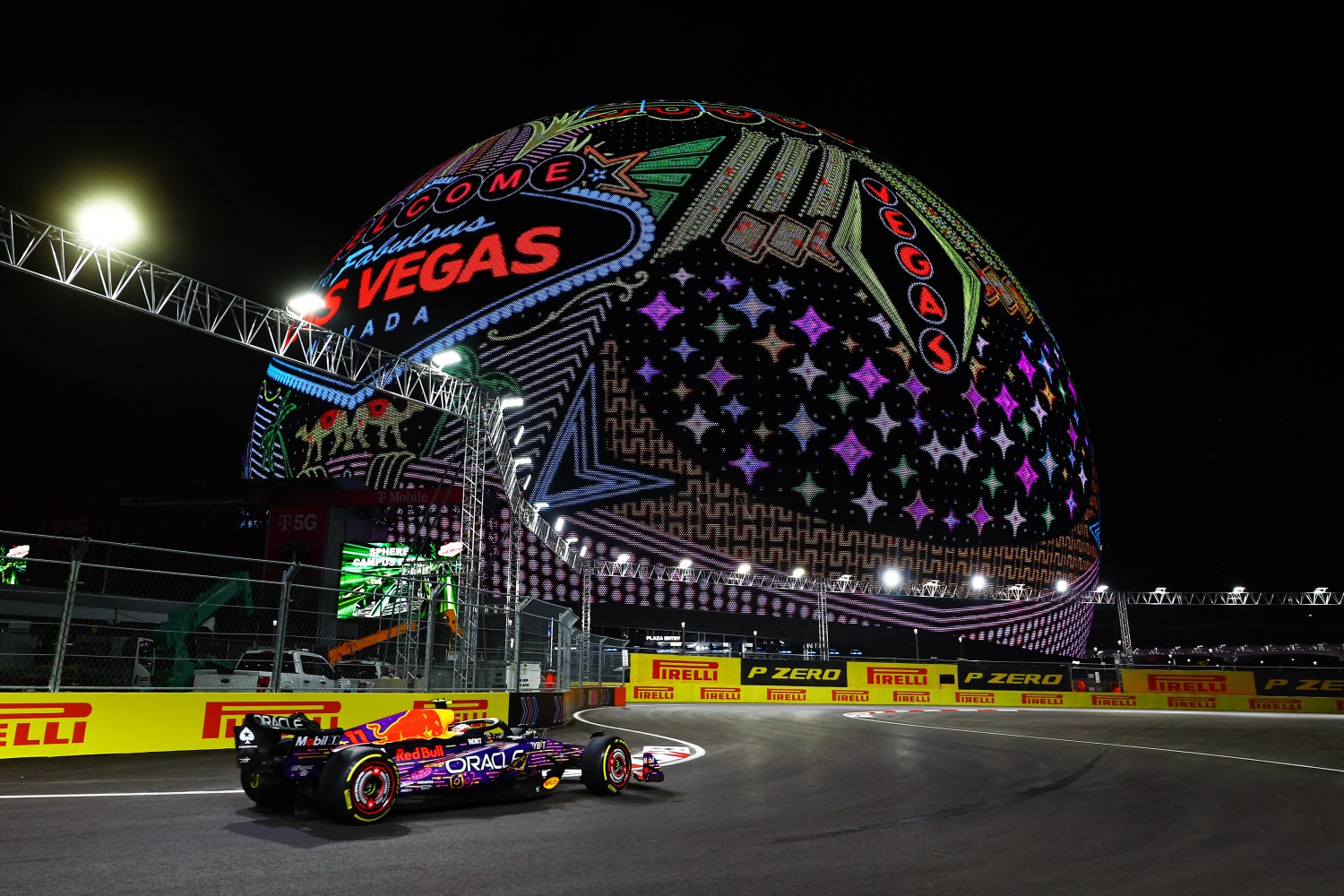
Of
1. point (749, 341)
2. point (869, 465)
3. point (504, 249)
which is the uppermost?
point (504, 249)

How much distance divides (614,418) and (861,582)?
54.5ft

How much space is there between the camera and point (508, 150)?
2383 inches

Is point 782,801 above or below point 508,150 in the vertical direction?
below

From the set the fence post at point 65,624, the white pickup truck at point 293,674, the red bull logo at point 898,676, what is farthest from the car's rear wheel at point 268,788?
the red bull logo at point 898,676

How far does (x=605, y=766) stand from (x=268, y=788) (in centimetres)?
286

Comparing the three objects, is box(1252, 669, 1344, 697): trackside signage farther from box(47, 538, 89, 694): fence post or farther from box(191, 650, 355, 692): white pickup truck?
box(47, 538, 89, 694): fence post

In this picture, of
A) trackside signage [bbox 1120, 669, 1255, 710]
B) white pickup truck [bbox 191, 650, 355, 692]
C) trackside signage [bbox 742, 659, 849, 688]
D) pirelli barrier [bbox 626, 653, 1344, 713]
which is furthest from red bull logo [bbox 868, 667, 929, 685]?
white pickup truck [bbox 191, 650, 355, 692]

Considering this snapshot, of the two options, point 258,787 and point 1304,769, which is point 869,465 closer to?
point 1304,769

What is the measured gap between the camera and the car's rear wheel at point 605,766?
8398mm

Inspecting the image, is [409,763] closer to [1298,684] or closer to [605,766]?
[605,766]

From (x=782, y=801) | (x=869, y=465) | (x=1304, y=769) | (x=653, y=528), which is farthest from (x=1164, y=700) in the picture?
(x=782, y=801)

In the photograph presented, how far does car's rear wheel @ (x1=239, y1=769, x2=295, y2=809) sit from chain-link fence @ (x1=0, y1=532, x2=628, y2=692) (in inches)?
102

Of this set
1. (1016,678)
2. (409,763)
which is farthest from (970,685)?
(409,763)

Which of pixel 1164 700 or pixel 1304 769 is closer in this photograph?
pixel 1304 769
